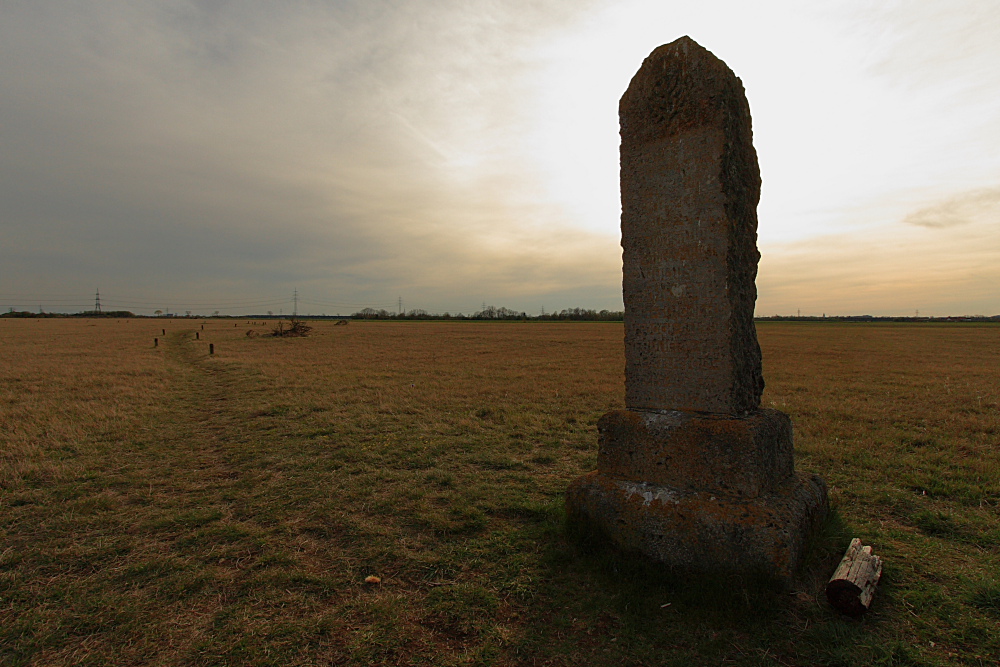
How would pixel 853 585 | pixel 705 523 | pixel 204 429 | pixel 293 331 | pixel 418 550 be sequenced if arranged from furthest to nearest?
1. pixel 293 331
2. pixel 204 429
3. pixel 418 550
4. pixel 705 523
5. pixel 853 585

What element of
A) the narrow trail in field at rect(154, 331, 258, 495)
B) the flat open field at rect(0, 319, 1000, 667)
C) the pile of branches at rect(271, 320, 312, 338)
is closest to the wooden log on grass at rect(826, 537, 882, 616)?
the flat open field at rect(0, 319, 1000, 667)

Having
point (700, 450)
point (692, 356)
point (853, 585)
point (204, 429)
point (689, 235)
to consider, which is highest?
point (689, 235)

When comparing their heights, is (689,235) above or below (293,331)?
above

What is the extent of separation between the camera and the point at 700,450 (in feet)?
12.5

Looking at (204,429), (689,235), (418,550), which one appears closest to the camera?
(689,235)

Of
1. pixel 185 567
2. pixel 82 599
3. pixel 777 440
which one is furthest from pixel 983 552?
pixel 82 599

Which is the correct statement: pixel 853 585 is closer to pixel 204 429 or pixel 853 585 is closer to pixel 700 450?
pixel 700 450

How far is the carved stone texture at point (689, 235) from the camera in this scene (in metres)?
3.85

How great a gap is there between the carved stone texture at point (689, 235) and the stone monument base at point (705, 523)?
0.72 meters

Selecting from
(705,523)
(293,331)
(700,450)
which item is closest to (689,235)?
(700,450)

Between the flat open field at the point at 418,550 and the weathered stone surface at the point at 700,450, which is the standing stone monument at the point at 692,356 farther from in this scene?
the flat open field at the point at 418,550

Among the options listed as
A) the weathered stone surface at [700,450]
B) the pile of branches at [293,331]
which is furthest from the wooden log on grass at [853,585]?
the pile of branches at [293,331]

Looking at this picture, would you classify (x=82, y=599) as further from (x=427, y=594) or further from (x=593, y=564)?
(x=593, y=564)

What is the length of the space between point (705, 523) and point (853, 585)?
899 mm
